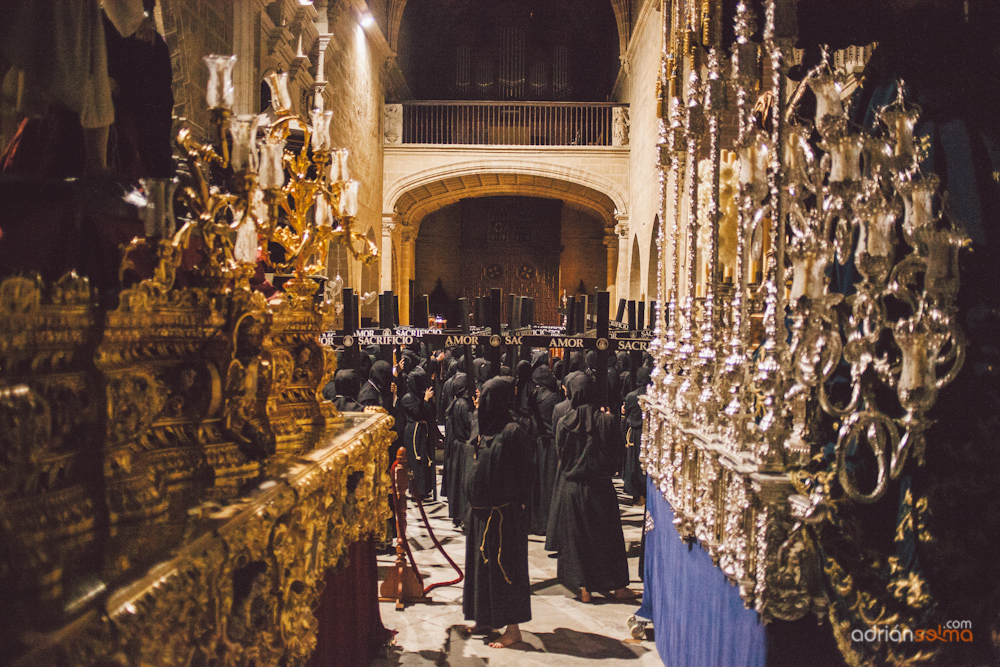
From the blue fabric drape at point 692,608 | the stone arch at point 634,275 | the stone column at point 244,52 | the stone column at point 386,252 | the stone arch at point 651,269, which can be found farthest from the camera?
the stone column at point 386,252

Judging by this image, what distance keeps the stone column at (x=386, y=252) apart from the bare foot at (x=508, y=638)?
11.5m

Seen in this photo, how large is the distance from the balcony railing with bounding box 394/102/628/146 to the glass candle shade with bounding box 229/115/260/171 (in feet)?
45.6

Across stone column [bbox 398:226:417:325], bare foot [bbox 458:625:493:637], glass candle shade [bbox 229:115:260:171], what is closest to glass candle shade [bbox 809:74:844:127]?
glass candle shade [bbox 229:115:260:171]

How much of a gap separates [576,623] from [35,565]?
3.86 m

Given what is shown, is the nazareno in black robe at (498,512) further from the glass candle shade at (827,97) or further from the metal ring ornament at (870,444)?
the glass candle shade at (827,97)

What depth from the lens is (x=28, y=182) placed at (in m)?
1.56

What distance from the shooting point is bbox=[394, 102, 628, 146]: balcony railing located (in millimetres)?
15383

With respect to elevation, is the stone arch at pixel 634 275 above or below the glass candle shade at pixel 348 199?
above

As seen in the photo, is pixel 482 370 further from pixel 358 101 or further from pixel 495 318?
pixel 358 101

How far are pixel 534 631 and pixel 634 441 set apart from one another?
2.78 meters

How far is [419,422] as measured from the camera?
21.5ft

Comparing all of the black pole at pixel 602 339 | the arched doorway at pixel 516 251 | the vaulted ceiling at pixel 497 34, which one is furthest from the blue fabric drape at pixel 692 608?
the vaulted ceiling at pixel 497 34

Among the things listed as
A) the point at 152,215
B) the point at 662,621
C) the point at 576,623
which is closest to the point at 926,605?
the point at 662,621

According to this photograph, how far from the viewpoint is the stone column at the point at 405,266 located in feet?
52.4
